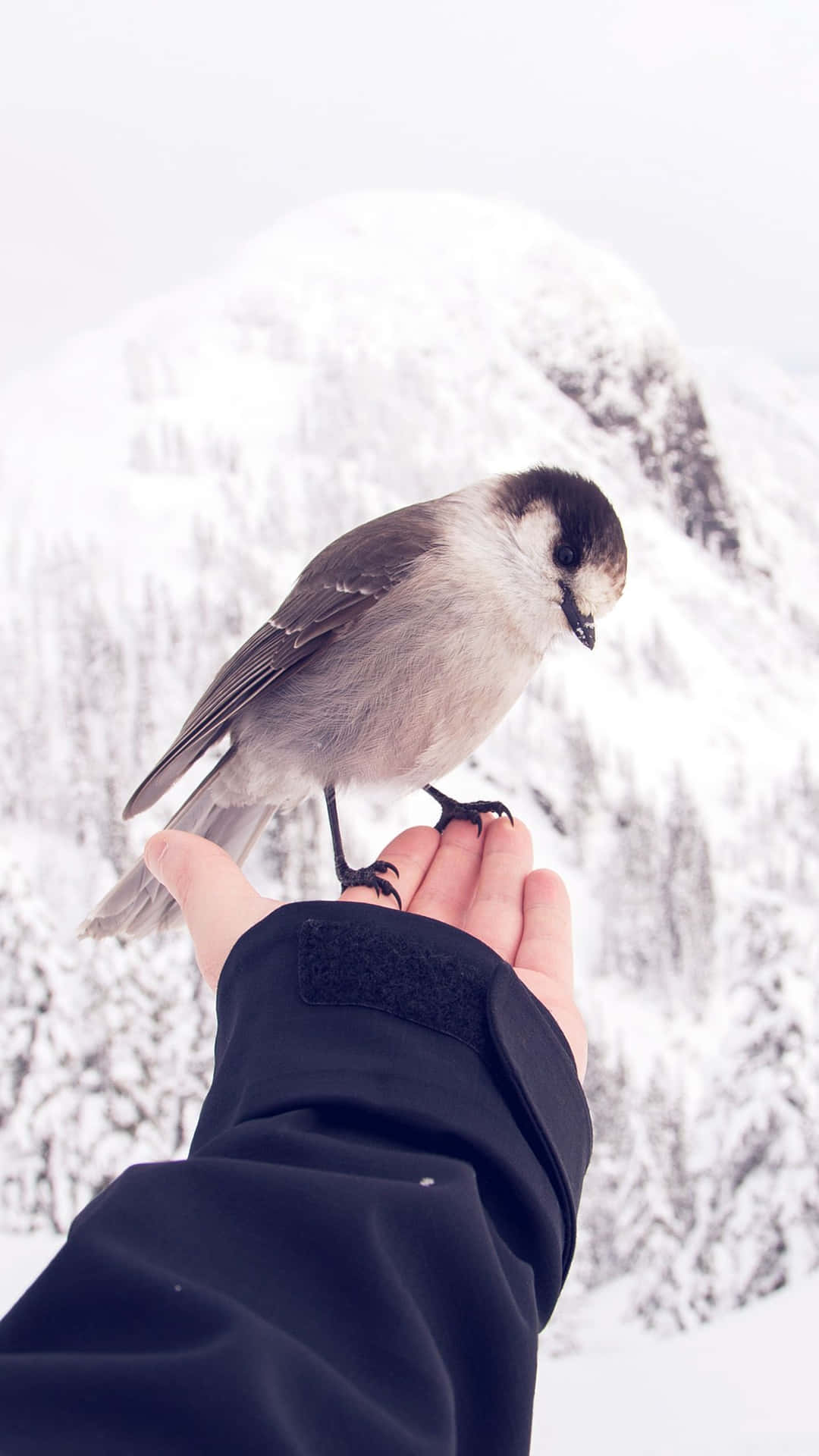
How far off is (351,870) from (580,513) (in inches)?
28.6

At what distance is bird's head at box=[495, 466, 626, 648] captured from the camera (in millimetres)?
1549

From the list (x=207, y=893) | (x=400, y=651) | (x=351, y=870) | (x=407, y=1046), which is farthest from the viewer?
(x=351, y=870)

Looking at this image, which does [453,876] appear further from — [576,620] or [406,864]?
[576,620]

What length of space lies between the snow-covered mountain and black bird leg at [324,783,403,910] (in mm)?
1072

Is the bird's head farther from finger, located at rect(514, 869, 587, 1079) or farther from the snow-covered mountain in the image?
the snow-covered mountain

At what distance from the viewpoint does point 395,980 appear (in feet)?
3.44

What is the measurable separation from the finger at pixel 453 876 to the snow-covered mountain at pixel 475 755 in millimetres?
970

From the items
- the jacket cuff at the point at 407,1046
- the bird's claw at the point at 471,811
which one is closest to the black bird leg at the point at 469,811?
Answer: the bird's claw at the point at 471,811

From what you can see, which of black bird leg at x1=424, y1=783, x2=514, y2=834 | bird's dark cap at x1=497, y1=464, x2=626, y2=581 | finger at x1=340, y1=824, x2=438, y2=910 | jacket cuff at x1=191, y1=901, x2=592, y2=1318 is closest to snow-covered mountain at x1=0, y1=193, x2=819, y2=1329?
black bird leg at x1=424, y1=783, x2=514, y2=834

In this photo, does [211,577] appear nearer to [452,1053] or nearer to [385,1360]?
[452,1053]

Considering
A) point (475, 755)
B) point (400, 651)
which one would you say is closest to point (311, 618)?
point (400, 651)

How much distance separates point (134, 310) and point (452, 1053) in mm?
7266

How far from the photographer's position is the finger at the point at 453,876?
1.64 meters

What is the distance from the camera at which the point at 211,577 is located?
15.8 ft
